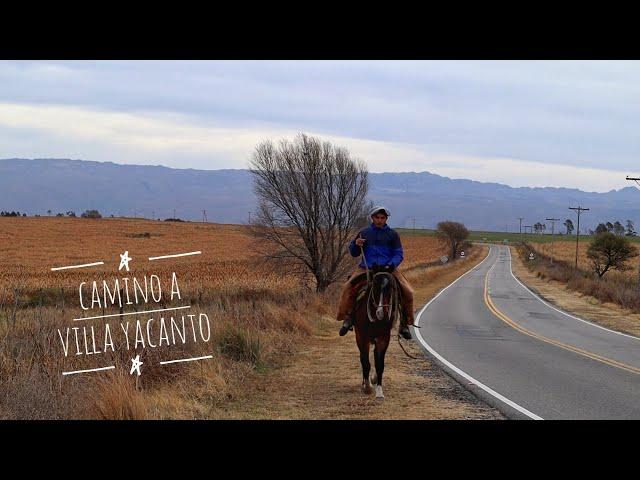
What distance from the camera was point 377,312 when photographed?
10289 mm

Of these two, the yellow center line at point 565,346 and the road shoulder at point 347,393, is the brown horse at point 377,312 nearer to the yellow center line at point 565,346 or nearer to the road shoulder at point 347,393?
the road shoulder at point 347,393

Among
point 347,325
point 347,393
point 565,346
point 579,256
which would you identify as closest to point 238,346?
point 347,393

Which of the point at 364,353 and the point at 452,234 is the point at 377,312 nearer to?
the point at 364,353

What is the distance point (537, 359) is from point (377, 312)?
23.2 ft

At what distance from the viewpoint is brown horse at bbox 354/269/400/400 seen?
33.8 ft

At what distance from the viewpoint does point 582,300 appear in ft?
131

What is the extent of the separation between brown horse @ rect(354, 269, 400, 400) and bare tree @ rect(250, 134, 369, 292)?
20.2 m

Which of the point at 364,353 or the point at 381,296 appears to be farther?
the point at 364,353

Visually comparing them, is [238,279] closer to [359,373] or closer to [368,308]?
[359,373]

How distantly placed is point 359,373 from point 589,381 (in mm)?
3947

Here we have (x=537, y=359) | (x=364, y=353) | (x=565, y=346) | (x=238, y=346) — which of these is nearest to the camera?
(x=364, y=353)

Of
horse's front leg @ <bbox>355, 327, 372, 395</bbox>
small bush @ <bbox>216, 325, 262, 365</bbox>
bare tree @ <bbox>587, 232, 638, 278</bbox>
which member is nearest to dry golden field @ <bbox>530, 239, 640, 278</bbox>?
bare tree @ <bbox>587, 232, 638, 278</bbox>

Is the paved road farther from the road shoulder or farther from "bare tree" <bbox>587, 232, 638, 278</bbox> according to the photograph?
"bare tree" <bbox>587, 232, 638, 278</bbox>
